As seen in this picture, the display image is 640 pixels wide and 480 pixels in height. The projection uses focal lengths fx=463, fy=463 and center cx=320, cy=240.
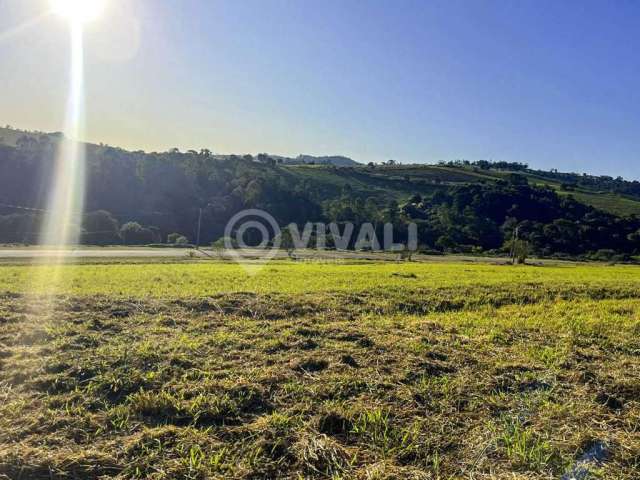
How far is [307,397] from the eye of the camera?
555 cm

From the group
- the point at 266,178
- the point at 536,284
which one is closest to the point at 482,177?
the point at 266,178

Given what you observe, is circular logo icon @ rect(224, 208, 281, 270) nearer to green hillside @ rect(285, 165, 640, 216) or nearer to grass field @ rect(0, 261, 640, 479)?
green hillside @ rect(285, 165, 640, 216)

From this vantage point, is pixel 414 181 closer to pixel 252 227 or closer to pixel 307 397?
pixel 252 227

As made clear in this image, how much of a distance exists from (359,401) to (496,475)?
1809 mm

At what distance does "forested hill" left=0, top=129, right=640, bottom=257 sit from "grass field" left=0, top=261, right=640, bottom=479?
66.5 metres

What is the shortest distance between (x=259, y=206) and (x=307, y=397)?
9274cm

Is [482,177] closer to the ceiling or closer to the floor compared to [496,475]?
closer to the ceiling

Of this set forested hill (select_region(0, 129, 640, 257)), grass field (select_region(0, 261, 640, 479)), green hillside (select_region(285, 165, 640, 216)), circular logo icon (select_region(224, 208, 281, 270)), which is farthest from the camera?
green hillside (select_region(285, 165, 640, 216))

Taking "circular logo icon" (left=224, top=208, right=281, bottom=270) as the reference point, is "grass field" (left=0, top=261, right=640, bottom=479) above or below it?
below

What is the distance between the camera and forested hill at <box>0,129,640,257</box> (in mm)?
84750

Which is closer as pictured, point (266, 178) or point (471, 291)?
point (471, 291)

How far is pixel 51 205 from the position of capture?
85375mm

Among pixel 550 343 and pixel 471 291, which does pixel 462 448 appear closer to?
pixel 550 343

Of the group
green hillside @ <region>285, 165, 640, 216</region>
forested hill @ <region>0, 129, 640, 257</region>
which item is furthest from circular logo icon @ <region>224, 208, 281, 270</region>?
green hillside @ <region>285, 165, 640, 216</region>
